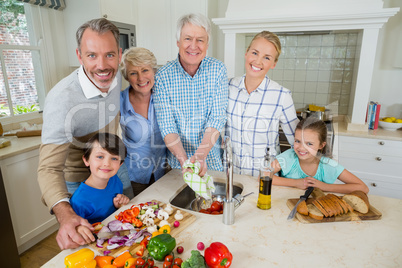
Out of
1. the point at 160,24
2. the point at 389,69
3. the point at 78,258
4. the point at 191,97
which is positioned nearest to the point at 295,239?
the point at 78,258

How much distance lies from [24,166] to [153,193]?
1361 millimetres

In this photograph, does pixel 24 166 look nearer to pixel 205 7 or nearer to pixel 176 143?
pixel 176 143

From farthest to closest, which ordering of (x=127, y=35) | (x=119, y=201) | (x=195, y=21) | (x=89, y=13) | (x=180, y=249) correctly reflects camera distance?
(x=127, y=35) → (x=89, y=13) → (x=195, y=21) → (x=119, y=201) → (x=180, y=249)

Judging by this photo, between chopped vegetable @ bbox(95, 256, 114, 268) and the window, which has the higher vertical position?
the window

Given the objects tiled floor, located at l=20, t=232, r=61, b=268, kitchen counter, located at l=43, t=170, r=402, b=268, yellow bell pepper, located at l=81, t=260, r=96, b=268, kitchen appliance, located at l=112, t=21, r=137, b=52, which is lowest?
tiled floor, located at l=20, t=232, r=61, b=268

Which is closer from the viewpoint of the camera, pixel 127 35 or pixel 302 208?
pixel 302 208

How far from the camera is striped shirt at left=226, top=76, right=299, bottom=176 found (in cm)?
162

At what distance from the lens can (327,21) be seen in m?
2.41

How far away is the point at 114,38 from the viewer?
49.4 inches

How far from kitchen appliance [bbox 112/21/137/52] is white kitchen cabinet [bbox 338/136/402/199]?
2.39m

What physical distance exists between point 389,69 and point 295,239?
2614mm

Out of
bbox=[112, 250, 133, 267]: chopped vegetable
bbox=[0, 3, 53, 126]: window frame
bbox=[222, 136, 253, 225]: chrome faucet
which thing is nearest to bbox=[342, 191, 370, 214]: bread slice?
bbox=[222, 136, 253, 225]: chrome faucet

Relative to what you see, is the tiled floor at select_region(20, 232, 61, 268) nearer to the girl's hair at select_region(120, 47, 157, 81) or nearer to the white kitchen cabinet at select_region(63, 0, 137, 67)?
the girl's hair at select_region(120, 47, 157, 81)

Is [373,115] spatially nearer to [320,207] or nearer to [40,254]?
[320,207]
